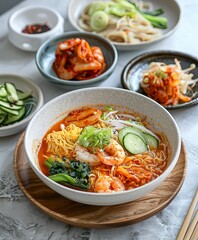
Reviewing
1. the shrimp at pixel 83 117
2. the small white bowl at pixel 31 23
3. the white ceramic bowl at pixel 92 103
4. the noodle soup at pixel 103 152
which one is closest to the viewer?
the white ceramic bowl at pixel 92 103

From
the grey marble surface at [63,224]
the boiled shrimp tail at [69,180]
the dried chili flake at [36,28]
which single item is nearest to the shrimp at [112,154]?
the boiled shrimp tail at [69,180]

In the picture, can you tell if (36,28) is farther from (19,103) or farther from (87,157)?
(87,157)

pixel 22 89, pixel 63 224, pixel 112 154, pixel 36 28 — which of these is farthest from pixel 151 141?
pixel 36 28

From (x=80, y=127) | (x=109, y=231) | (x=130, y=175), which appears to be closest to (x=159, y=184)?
(x=130, y=175)

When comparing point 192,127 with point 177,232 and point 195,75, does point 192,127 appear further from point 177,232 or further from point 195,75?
point 177,232

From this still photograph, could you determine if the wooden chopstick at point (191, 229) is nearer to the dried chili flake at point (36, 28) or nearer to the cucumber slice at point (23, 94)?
the cucumber slice at point (23, 94)

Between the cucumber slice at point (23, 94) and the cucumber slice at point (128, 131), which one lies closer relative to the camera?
the cucumber slice at point (128, 131)

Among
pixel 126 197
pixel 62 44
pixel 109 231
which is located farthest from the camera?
pixel 62 44
